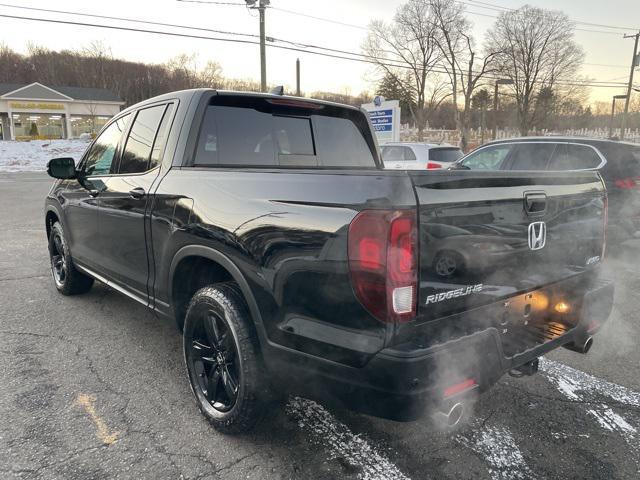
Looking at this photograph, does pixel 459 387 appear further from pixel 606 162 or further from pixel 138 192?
pixel 606 162

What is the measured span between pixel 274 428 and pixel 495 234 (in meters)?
1.61

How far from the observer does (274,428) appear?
266cm

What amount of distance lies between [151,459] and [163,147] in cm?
188

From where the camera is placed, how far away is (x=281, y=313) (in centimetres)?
210

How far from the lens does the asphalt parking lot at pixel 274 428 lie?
2318 millimetres

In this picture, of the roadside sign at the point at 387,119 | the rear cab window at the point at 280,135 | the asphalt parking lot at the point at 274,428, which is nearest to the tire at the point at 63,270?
the asphalt parking lot at the point at 274,428

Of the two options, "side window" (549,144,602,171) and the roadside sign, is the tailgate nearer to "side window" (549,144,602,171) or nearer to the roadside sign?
"side window" (549,144,602,171)

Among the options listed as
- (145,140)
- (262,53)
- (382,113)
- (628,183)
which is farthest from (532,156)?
(262,53)

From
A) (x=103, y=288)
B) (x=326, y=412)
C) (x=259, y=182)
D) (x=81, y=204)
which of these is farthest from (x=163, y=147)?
(x=103, y=288)

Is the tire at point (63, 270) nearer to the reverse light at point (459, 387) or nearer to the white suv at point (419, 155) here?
the reverse light at point (459, 387)

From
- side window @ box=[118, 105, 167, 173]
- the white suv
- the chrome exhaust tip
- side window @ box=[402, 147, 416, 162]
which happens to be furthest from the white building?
the chrome exhaust tip

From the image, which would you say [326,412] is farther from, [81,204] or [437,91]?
[437,91]

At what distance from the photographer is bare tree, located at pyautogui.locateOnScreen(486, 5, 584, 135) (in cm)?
5041

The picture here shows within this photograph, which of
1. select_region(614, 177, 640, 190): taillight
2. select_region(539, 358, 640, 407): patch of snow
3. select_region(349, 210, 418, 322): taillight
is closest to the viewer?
select_region(349, 210, 418, 322): taillight
